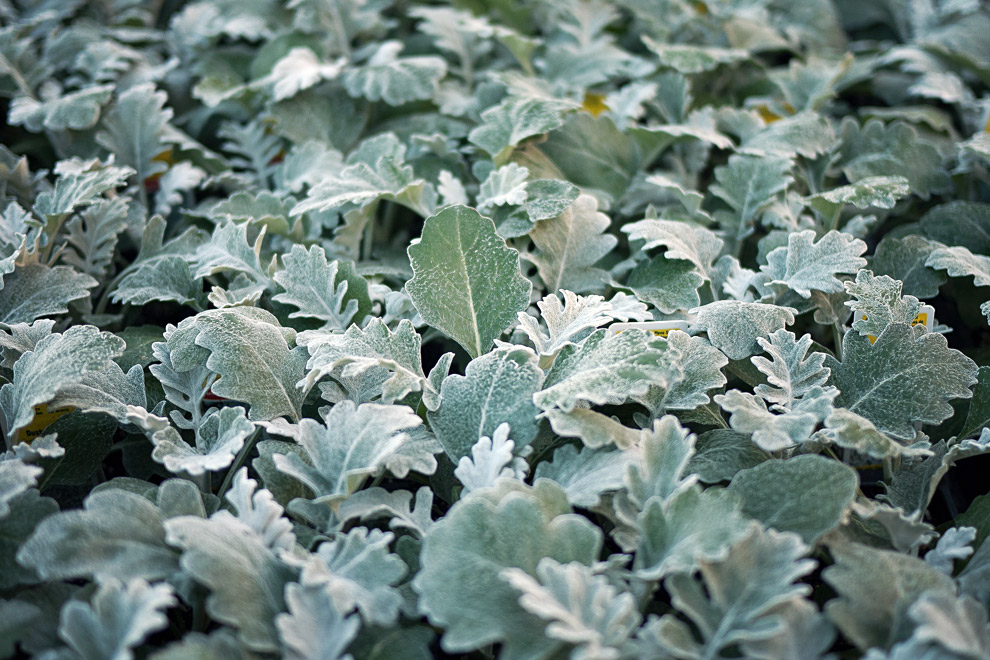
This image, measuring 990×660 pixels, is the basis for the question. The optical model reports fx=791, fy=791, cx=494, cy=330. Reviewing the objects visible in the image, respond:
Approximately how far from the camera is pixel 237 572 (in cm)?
67

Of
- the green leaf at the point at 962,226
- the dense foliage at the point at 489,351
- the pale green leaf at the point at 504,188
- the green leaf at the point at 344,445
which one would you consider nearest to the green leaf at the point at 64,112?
the dense foliage at the point at 489,351

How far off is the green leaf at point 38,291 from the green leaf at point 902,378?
979mm

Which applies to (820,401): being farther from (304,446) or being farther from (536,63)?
(536,63)

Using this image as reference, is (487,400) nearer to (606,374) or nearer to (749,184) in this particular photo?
(606,374)

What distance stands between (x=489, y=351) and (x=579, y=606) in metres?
0.40

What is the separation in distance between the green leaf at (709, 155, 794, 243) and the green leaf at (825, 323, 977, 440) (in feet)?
1.18

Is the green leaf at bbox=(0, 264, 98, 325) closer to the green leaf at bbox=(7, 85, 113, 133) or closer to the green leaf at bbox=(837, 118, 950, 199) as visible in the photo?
the green leaf at bbox=(7, 85, 113, 133)

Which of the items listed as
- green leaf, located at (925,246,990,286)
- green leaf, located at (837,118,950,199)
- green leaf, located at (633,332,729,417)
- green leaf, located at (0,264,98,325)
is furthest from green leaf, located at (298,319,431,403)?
green leaf, located at (837,118,950,199)

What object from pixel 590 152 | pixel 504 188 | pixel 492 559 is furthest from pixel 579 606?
pixel 590 152

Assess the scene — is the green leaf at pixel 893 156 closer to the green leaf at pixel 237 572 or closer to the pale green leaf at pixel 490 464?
the pale green leaf at pixel 490 464

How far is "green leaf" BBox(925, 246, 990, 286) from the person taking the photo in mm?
1039

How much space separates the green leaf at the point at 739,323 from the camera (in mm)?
926

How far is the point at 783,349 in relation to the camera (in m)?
0.91

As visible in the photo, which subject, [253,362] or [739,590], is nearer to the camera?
[739,590]
